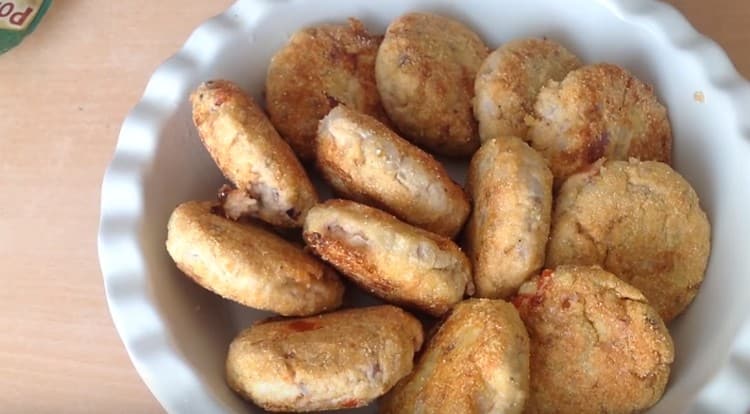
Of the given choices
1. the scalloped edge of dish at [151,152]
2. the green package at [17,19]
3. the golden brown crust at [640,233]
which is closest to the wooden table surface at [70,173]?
the green package at [17,19]

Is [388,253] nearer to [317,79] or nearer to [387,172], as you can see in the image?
[387,172]

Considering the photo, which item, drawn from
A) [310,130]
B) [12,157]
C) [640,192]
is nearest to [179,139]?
[310,130]

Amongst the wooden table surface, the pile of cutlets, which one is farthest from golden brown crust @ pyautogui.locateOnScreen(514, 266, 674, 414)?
the wooden table surface

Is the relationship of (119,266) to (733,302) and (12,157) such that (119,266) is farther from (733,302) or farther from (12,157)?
(733,302)

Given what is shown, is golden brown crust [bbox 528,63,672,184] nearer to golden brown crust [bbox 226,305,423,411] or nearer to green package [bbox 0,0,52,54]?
golden brown crust [bbox 226,305,423,411]

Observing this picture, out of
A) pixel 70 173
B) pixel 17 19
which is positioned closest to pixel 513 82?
pixel 70 173

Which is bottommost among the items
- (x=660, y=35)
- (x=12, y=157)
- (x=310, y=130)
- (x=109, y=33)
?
(x=12, y=157)
